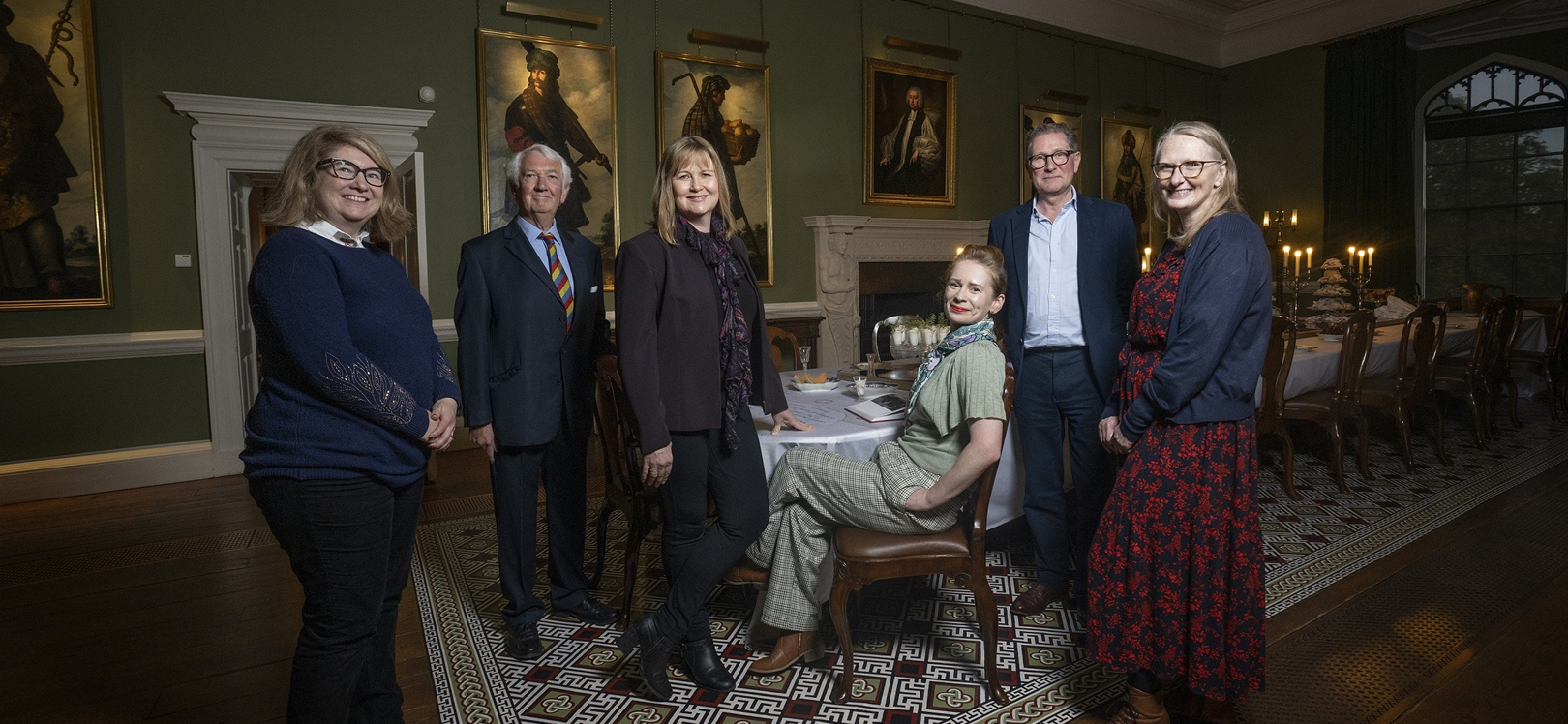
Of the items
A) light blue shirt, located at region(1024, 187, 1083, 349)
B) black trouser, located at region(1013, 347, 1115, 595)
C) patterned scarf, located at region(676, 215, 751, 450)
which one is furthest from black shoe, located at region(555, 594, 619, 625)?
light blue shirt, located at region(1024, 187, 1083, 349)

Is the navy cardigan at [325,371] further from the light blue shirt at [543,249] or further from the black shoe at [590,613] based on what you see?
the black shoe at [590,613]

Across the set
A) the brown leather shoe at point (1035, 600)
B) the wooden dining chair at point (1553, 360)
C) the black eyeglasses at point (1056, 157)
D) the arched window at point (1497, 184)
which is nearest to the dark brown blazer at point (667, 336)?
the black eyeglasses at point (1056, 157)

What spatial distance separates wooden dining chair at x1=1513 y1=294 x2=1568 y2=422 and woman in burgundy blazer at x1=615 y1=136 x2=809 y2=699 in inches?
273

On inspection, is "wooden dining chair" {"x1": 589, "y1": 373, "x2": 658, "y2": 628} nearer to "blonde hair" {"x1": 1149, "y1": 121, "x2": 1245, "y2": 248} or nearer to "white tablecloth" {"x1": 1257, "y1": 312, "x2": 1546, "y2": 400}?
"blonde hair" {"x1": 1149, "y1": 121, "x2": 1245, "y2": 248}

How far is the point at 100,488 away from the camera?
4762 millimetres

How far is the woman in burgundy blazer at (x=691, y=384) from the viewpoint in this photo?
6.56 ft

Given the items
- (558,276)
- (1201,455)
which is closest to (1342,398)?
(1201,455)

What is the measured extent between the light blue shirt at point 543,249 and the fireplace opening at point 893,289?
15.4ft

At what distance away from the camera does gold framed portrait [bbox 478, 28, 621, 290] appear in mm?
5570

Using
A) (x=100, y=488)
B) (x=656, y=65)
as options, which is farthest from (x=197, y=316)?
(x=656, y=65)

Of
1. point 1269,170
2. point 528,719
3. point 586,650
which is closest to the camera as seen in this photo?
point 528,719

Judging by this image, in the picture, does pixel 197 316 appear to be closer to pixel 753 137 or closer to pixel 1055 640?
pixel 753 137

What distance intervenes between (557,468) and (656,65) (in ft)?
14.1

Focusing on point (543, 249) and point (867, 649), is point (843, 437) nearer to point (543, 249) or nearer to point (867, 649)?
point (867, 649)
